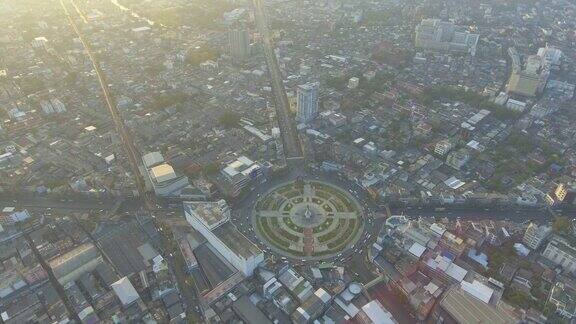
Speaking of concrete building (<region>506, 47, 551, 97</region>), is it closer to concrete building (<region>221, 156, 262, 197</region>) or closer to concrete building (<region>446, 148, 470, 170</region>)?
concrete building (<region>446, 148, 470, 170</region>)

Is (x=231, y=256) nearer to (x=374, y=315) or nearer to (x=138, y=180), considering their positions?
(x=374, y=315)

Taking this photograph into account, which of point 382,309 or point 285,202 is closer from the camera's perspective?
point 382,309

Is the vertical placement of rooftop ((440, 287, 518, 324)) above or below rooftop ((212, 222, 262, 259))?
below

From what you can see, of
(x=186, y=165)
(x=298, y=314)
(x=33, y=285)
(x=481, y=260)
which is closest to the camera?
(x=298, y=314)

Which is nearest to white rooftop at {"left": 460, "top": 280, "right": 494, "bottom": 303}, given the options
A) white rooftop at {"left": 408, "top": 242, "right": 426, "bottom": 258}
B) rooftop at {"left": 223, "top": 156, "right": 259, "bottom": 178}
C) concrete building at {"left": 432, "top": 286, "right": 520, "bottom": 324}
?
concrete building at {"left": 432, "top": 286, "right": 520, "bottom": 324}

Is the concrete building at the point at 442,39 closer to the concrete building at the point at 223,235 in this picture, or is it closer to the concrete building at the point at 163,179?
the concrete building at the point at 163,179

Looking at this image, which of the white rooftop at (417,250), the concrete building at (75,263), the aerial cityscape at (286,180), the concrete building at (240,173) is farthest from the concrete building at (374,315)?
the concrete building at (75,263)

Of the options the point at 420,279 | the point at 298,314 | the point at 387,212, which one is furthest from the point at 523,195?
the point at 298,314

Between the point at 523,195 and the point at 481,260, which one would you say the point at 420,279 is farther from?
the point at 523,195
